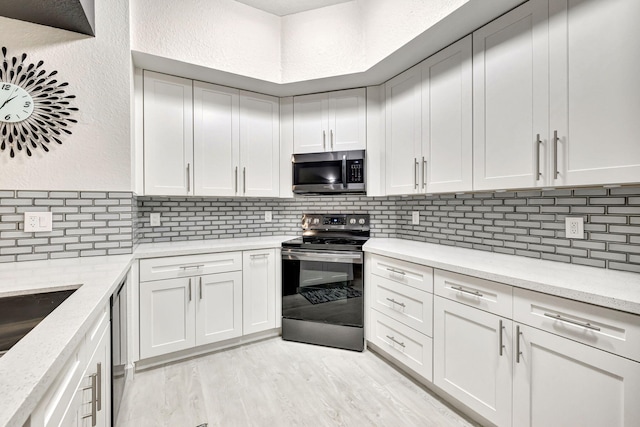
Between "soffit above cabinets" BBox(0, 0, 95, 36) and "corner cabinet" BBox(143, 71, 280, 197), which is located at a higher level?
"soffit above cabinets" BBox(0, 0, 95, 36)

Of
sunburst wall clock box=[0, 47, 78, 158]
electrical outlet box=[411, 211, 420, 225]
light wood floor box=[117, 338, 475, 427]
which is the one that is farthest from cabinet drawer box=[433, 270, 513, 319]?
sunburst wall clock box=[0, 47, 78, 158]

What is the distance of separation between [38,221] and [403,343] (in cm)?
245

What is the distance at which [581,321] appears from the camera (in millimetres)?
1158

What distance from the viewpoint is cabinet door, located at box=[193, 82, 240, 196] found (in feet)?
8.36

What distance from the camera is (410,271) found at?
2.02 m

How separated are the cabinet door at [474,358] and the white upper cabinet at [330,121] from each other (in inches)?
64.7

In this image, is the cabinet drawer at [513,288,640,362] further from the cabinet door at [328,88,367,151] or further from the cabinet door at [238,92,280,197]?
the cabinet door at [238,92,280,197]

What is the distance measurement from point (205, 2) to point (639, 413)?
3300 mm

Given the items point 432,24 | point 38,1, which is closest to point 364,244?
point 432,24

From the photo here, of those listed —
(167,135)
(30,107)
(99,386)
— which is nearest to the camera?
(99,386)

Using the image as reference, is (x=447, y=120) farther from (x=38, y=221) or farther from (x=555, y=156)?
(x=38, y=221)

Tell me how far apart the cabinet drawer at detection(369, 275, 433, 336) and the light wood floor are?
0.43 m

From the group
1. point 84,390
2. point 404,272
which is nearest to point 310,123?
point 404,272

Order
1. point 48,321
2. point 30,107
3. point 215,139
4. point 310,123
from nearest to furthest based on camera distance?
point 48,321, point 30,107, point 215,139, point 310,123
